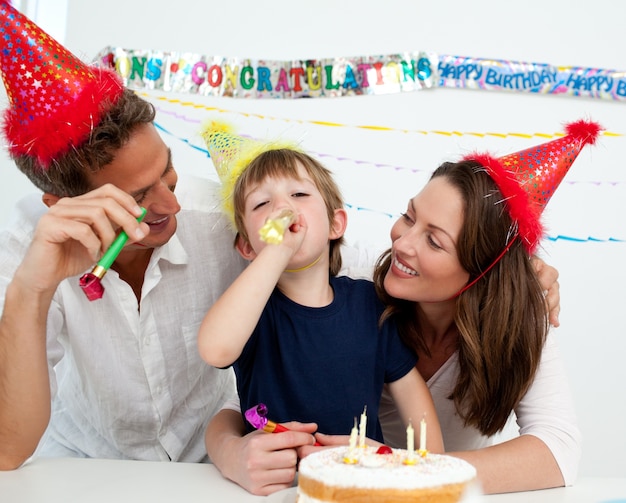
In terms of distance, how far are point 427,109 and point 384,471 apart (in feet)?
7.53

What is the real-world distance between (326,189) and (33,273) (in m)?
0.54

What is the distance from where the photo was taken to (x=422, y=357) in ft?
4.81

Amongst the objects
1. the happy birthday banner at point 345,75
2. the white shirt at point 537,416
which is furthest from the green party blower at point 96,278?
the happy birthday banner at point 345,75

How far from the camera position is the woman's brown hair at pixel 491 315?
134 centimetres

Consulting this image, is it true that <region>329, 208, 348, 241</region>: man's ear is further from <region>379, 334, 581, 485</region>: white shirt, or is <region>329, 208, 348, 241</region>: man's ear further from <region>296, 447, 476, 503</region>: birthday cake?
<region>296, 447, 476, 503</region>: birthday cake

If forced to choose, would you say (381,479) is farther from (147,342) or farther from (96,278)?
(147,342)

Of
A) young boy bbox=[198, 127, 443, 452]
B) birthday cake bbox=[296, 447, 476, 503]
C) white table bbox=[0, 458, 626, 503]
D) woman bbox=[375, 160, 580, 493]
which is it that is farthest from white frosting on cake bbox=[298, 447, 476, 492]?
woman bbox=[375, 160, 580, 493]

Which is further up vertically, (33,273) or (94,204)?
(94,204)

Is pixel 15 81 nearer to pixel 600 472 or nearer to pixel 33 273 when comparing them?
pixel 33 273

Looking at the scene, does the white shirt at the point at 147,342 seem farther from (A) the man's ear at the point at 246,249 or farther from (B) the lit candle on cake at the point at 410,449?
(B) the lit candle on cake at the point at 410,449

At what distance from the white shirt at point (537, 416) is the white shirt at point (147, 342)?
17.8 inches

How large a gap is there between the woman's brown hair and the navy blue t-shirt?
0.09m

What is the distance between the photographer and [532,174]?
4.59 feet

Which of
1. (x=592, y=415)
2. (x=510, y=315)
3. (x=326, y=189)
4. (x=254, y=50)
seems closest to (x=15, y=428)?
(x=326, y=189)
